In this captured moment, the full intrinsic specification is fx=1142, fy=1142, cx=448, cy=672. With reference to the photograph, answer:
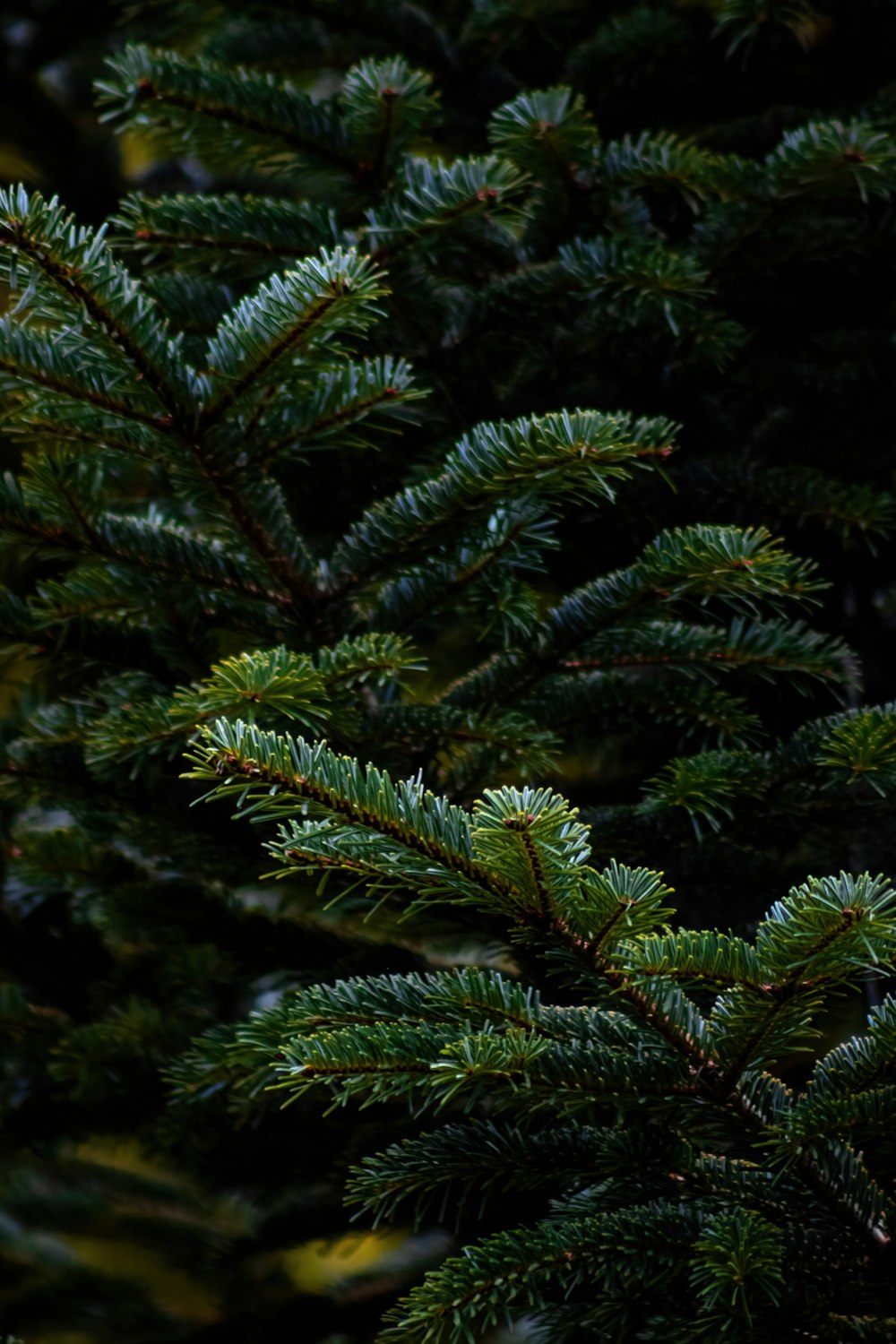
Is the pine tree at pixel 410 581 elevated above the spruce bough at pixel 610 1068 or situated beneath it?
elevated above

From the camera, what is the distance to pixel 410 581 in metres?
0.99

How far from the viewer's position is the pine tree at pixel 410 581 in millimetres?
787

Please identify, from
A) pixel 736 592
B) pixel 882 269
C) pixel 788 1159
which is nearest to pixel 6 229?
pixel 736 592

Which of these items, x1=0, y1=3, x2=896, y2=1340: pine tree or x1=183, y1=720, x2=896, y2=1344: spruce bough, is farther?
x1=0, y1=3, x2=896, y2=1340: pine tree

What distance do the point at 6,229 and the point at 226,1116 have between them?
0.94m

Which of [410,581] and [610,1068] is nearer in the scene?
[610,1068]

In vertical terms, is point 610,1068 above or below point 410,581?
below

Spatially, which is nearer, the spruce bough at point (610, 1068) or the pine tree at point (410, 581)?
the spruce bough at point (610, 1068)

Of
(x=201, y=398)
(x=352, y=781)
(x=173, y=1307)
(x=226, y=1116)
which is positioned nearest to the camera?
(x=352, y=781)

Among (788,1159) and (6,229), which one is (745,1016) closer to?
(788,1159)

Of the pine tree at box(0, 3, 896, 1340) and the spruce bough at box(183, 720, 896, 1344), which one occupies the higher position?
the pine tree at box(0, 3, 896, 1340)

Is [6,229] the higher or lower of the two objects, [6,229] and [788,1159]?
the higher

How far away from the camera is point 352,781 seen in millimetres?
644

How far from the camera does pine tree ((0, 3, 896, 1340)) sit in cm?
79
